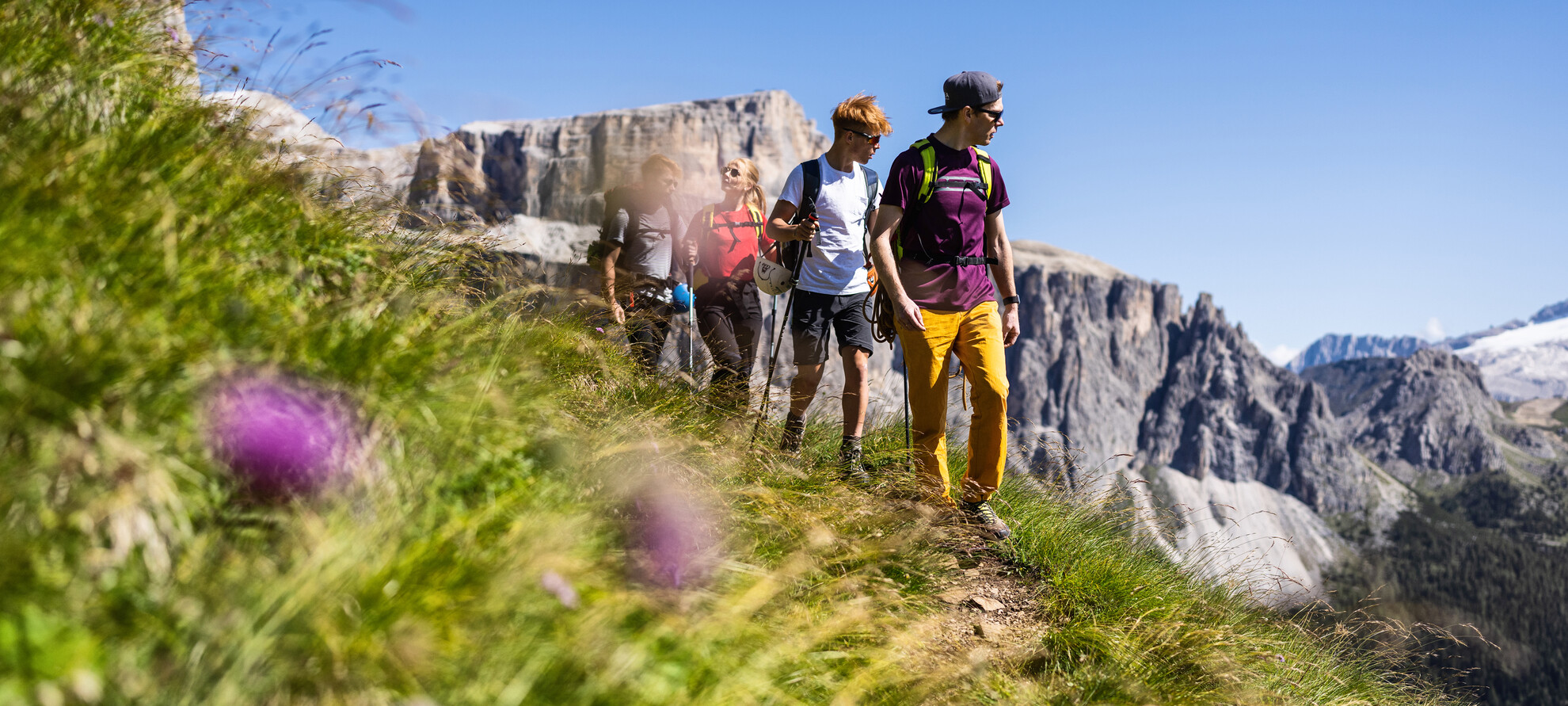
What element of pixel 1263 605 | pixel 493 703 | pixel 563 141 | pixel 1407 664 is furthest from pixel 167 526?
pixel 563 141

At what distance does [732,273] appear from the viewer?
23.5 feet

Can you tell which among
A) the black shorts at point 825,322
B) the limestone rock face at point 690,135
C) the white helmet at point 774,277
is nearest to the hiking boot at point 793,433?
the black shorts at point 825,322

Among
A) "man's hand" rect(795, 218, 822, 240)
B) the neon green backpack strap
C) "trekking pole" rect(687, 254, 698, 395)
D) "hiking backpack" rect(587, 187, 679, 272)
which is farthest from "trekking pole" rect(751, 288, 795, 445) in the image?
"hiking backpack" rect(587, 187, 679, 272)

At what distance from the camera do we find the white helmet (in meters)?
6.30

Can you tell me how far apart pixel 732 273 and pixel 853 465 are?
2.34 metres

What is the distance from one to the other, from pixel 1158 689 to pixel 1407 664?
3028mm

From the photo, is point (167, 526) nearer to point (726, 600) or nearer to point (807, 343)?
point (726, 600)

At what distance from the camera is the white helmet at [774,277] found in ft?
20.7

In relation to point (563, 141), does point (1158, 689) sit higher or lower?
lower

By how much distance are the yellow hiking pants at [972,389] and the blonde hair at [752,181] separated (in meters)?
2.63

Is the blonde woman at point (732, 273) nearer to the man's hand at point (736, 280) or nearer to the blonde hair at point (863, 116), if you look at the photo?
the man's hand at point (736, 280)

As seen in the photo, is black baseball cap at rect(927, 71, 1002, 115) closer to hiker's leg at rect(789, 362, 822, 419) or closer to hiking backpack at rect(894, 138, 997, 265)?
hiking backpack at rect(894, 138, 997, 265)

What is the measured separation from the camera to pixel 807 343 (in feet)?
19.5

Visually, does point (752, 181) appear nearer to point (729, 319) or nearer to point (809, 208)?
point (729, 319)
